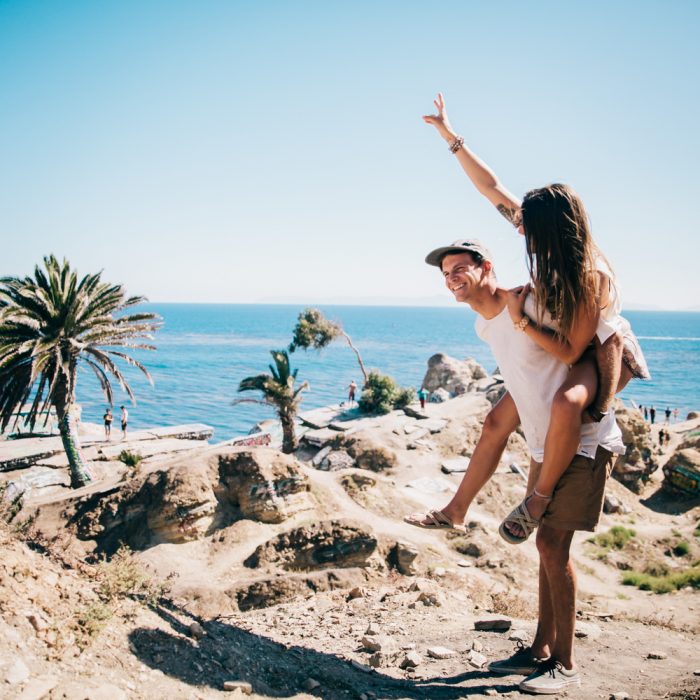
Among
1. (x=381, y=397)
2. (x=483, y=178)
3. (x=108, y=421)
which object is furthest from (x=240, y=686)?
(x=381, y=397)

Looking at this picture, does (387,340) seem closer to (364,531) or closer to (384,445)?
(384,445)

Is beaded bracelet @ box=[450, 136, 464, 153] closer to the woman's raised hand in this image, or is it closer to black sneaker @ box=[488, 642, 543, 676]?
the woman's raised hand

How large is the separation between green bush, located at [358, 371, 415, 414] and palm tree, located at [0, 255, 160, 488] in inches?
805

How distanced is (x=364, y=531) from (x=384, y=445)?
1192cm

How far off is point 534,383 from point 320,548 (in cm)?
877

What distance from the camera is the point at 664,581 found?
14117 millimetres

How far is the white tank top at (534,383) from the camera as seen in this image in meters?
3.73

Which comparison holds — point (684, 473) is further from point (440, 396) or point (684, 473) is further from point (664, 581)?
point (440, 396)

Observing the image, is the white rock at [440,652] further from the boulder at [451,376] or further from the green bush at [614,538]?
the boulder at [451,376]

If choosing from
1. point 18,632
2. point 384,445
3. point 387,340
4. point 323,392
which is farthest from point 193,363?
point 18,632

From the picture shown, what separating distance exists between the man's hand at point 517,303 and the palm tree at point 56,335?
51.2 feet

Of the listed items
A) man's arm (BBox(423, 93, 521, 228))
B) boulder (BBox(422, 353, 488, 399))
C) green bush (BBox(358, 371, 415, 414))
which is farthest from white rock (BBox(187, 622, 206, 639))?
boulder (BBox(422, 353, 488, 399))

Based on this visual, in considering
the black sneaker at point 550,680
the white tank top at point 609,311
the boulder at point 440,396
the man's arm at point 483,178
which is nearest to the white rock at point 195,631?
the black sneaker at point 550,680

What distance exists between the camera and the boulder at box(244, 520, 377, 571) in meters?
11.0
